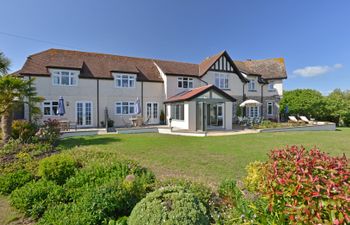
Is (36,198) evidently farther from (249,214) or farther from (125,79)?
(125,79)

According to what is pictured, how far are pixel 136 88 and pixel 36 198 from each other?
18872mm

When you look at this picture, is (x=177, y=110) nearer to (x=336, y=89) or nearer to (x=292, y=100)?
(x=292, y=100)

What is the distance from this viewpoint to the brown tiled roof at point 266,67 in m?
29.9

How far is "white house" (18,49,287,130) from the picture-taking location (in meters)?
19.3

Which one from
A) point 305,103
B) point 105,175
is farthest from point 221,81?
point 105,175

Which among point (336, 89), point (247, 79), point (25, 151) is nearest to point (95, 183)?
point (25, 151)

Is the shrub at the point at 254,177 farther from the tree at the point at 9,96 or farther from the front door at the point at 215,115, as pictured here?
the front door at the point at 215,115

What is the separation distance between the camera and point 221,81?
26406mm

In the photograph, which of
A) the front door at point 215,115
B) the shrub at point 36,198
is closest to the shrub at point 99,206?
the shrub at point 36,198

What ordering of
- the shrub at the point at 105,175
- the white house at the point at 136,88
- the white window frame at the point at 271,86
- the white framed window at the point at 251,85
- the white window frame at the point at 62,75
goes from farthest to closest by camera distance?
the white window frame at the point at 271,86 < the white framed window at the point at 251,85 < the white house at the point at 136,88 < the white window frame at the point at 62,75 < the shrub at the point at 105,175

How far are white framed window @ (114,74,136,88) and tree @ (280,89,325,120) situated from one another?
21.4m

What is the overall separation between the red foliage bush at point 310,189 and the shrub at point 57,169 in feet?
18.2

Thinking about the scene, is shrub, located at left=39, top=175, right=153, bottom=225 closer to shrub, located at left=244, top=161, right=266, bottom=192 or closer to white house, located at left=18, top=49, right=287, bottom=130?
shrub, located at left=244, top=161, right=266, bottom=192

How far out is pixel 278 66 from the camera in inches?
1224
